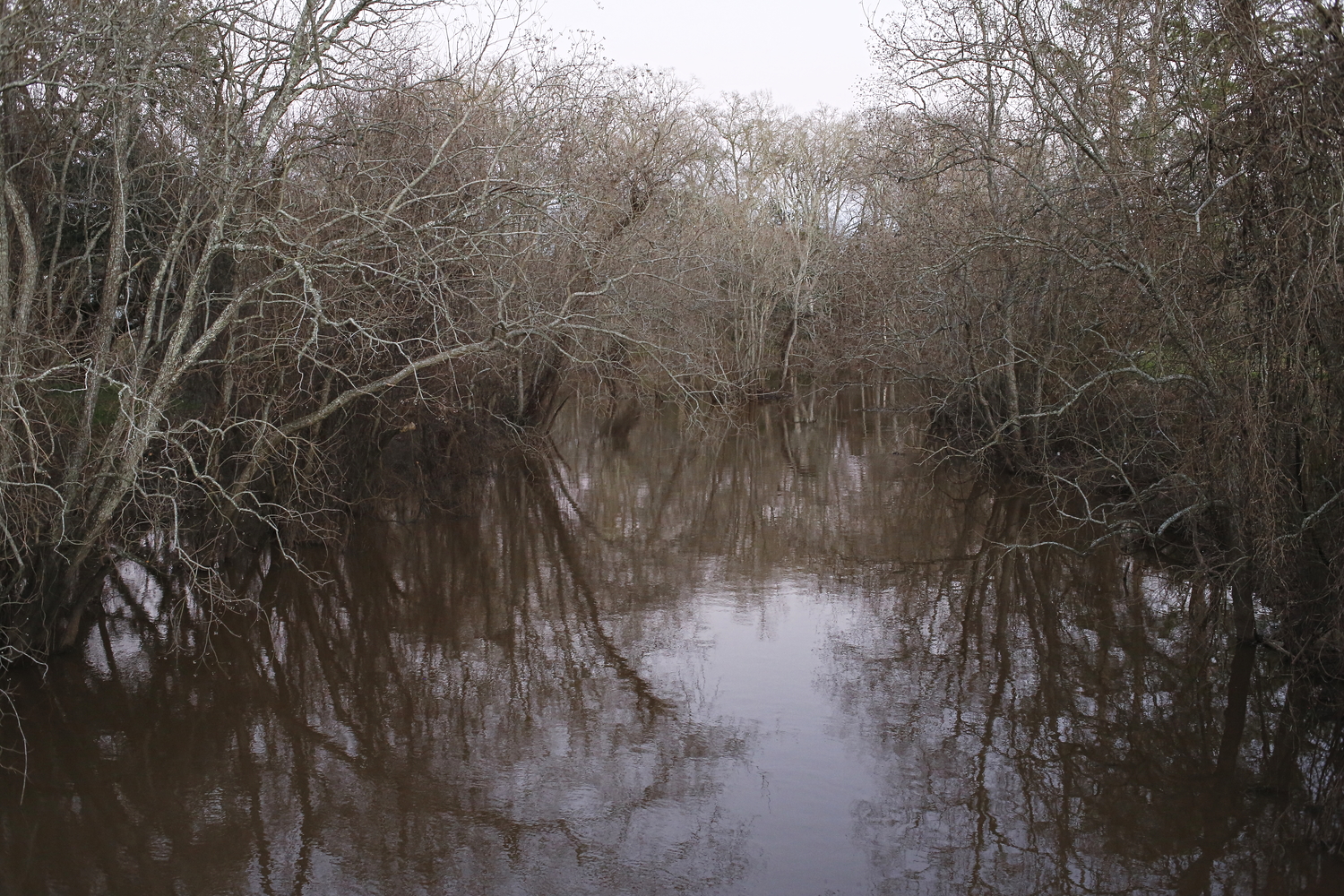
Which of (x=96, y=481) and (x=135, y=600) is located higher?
(x=96, y=481)

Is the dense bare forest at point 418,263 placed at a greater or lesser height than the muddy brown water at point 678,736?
greater

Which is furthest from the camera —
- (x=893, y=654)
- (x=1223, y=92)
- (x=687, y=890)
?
(x=893, y=654)

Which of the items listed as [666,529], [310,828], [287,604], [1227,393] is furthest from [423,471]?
[1227,393]

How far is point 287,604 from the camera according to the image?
11672mm

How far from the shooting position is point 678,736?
7855 millimetres

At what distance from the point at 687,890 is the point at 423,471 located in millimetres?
12711

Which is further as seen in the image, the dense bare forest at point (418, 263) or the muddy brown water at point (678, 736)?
the dense bare forest at point (418, 263)

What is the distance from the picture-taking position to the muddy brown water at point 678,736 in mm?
6023

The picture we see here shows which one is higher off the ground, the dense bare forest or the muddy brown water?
the dense bare forest

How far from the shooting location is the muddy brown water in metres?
6.02

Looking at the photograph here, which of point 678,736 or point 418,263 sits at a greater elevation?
point 418,263

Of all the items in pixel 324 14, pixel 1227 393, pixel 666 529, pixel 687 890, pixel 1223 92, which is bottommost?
pixel 687 890

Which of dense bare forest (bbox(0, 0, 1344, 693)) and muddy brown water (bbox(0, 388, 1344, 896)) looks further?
dense bare forest (bbox(0, 0, 1344, 693))

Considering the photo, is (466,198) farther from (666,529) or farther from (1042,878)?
(1042,878)
